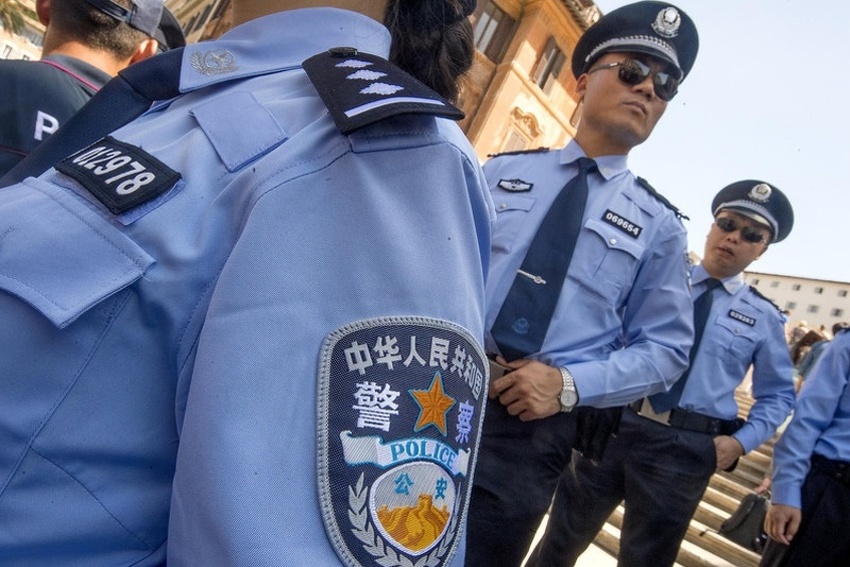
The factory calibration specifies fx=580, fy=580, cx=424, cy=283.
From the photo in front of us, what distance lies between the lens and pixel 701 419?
3.24 meters

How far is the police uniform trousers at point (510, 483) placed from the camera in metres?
1.76

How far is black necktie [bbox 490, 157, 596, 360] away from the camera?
73.1 inches

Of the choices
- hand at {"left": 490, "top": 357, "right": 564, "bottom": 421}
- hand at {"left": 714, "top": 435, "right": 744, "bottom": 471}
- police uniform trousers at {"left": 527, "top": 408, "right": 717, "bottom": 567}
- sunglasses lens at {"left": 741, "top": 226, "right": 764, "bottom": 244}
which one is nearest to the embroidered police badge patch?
hand at {"left": 490, "top": 357, "right": 564, "bottom": 421}

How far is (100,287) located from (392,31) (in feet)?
2.03

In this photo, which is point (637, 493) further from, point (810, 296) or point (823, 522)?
point (810, 296)

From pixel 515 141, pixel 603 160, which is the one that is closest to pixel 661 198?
pixel 603 160

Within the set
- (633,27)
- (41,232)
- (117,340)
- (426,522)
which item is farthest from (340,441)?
(633,27)

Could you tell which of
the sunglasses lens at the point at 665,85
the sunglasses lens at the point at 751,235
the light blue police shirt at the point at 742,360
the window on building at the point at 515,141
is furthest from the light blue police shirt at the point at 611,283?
the window on building at the point at 515,141

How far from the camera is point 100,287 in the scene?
0.54 metres

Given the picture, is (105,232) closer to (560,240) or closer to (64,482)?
(64,482)

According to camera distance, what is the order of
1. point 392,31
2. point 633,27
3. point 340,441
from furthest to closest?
1. point 633,27
2. point 392,31
3. point 340,441

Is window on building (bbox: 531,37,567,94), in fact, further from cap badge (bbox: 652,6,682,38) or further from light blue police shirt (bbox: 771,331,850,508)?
cap badge (bbox: 652,6,682,38)

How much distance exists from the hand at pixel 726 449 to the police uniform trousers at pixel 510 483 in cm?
196

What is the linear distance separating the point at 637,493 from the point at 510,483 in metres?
1.47
